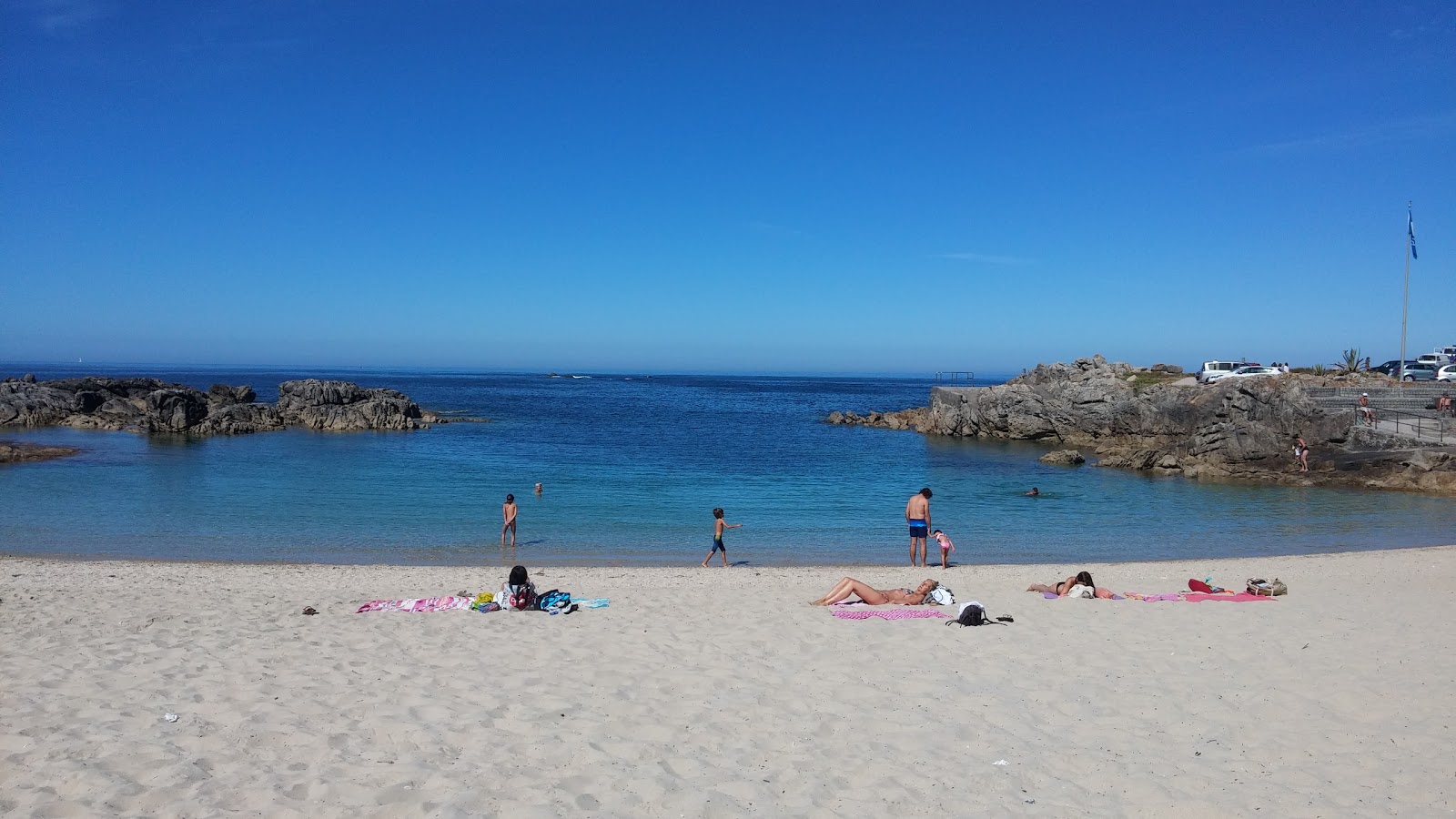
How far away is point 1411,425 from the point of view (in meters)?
33.3

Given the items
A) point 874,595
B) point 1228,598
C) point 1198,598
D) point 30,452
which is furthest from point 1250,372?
point 30,452

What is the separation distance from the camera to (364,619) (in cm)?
1110

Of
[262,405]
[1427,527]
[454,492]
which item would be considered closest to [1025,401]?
[1427,527]

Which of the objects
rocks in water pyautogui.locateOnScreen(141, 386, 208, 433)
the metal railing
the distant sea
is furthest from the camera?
rocks in water pyautogui.locateOnScreen(141, 386, 208, 433)

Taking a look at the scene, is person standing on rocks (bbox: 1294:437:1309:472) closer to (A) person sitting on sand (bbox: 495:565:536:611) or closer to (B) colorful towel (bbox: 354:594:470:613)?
(A) person sitting on sand (bbox: 495:565:536:611)

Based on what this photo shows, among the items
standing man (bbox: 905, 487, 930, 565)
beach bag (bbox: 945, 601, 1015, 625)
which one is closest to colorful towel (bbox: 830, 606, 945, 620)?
beach bag (bbox: 945, 601, 1015, 625)

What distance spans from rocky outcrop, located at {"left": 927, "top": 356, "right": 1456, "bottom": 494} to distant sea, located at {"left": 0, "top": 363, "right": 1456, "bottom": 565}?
7.12 ft

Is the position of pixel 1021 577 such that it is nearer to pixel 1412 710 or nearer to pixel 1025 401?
pixel 1412 710

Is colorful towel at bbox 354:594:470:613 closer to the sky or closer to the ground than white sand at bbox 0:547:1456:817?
closer to the ground

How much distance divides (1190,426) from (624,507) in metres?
29.5

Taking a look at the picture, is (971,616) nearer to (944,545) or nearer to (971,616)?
(971,616)

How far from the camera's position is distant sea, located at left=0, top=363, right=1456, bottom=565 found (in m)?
19.7

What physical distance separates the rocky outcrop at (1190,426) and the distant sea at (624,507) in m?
2.17

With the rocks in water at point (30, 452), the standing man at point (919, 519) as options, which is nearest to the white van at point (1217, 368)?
the standing man at point (919, 519)
